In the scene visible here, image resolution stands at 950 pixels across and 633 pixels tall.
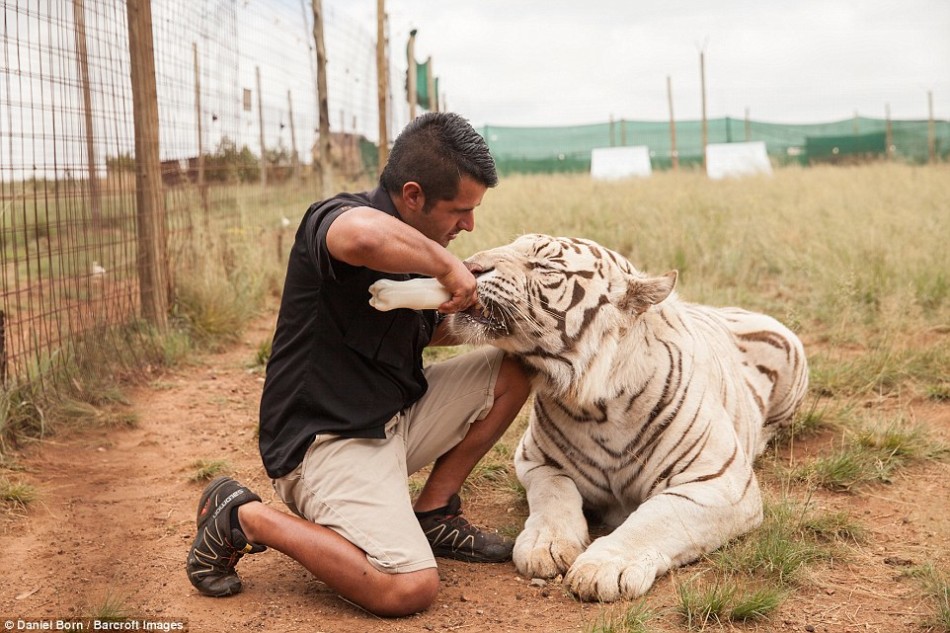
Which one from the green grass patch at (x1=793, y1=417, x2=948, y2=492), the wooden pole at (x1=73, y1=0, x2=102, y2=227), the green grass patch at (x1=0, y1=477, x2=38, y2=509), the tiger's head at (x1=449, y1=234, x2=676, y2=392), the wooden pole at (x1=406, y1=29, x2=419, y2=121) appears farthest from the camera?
the wooden pole at (x1=406, y1=29, x2=419, y2=121)

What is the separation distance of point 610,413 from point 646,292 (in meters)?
0.46

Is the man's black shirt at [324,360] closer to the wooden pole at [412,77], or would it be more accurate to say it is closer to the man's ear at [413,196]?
the man's ear at [413,196]

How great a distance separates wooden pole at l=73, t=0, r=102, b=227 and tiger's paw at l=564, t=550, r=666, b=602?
3.60m

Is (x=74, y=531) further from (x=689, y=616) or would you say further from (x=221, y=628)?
(x=689, y=616)

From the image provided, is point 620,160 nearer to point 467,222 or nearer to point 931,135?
point 931,135

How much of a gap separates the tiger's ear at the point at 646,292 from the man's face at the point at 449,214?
0.64m

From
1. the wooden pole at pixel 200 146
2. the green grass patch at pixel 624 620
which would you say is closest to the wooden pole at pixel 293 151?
the wooden pole at pixel 200 146

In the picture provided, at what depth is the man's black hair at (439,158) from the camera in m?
2.94

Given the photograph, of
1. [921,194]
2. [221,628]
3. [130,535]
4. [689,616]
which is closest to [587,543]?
[689,616]

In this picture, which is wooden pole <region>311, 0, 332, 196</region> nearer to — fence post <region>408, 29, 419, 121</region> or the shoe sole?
fence post <region>408, 29, 419, 121</region>

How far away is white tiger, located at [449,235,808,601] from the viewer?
3.10 m

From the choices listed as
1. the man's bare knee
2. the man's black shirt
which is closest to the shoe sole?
the man's black shirt

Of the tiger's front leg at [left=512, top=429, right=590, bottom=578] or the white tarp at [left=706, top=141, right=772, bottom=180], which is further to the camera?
the white tarp at [left=706, top=141, right=772, bottom=180]

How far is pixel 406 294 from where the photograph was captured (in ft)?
9.20
